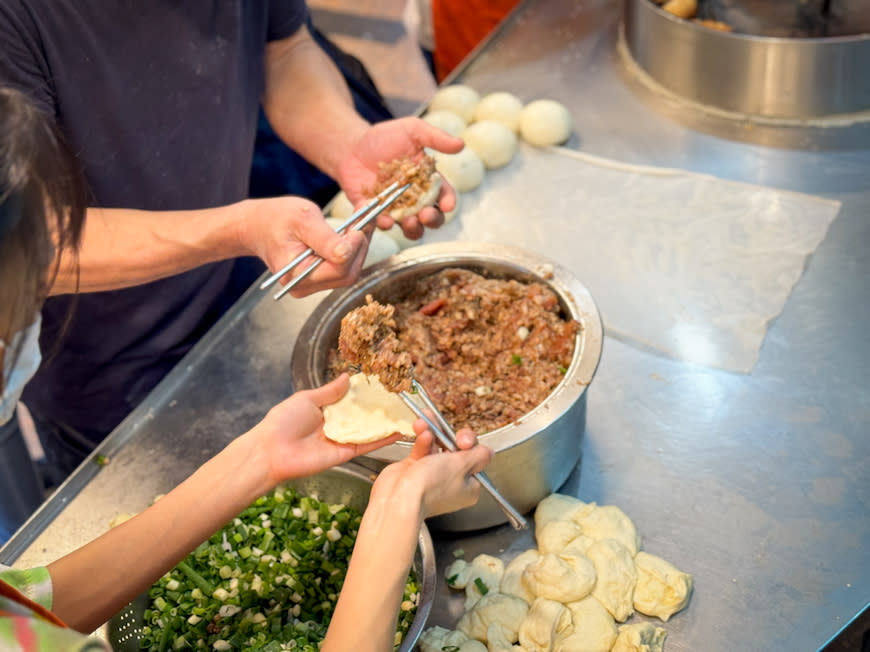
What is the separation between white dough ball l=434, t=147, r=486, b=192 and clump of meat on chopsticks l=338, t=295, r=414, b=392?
992mm

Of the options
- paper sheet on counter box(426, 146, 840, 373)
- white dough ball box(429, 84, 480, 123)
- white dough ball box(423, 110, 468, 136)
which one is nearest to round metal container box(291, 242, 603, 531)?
paper sheet on counter box(426, 146, 840, 373)

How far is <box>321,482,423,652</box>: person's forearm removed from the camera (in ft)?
3.69

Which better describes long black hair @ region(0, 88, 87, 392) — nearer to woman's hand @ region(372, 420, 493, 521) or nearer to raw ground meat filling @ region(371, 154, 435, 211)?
woman's hand @ region(372, 420, 493, 521)

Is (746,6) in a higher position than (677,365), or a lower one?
higher

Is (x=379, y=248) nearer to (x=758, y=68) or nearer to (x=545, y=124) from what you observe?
(x=545, y=124)

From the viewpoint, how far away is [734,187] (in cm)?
227

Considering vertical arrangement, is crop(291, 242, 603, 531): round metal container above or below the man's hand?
below

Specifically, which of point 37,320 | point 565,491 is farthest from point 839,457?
point 37,320

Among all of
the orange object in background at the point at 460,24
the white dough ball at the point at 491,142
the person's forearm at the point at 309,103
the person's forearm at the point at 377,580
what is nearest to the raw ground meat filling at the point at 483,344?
the person's forearm at the point at 377,580

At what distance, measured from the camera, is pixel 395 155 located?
6.34 ft

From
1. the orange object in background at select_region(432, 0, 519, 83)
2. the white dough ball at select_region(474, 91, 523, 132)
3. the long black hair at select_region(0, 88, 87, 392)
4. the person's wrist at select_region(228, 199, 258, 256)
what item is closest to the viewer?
the long black hair at select_region(0, 88, 87, 392)

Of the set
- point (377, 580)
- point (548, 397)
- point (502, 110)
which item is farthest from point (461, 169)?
point (377, 580)

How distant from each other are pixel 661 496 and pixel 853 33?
174 cm

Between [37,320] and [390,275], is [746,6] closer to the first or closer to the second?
[390,275]
